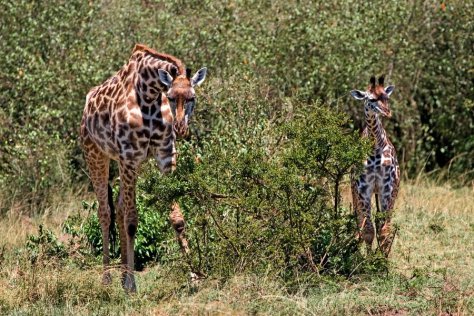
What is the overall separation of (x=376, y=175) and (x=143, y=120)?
7.57ft

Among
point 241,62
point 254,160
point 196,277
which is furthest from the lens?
point 241,62

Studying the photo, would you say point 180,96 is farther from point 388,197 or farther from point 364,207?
point 388,197

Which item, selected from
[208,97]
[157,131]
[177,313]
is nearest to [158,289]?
[177,313]

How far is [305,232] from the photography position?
29.6 ft

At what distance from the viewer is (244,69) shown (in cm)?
1441

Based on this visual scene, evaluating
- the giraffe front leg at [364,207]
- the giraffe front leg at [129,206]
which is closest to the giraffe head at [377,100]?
the giraffe front leg at [364,207]

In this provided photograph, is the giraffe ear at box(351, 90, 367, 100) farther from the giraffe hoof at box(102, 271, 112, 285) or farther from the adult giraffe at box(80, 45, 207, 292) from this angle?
the giraffe hoof at box(102, 271, 112, 285)

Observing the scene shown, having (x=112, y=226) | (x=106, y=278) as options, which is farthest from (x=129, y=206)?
(x=112, y=226)

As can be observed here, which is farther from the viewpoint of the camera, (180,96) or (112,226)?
(112,226)

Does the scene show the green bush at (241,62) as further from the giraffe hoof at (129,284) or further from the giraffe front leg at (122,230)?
the giraffe hoof at (129,284)

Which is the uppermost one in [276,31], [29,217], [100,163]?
[276,31]

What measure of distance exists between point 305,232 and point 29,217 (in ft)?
17.2

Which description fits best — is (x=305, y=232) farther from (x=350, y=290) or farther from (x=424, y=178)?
(x=424, y=178)

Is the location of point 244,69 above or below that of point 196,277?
above
